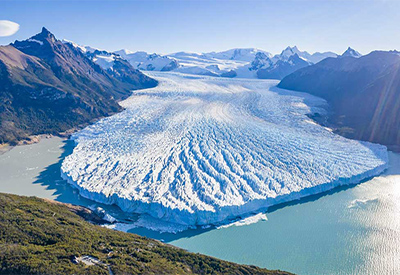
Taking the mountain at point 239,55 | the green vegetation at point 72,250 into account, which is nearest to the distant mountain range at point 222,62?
the mountain at point 239,55

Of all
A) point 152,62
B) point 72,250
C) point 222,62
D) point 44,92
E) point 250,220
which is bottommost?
point 250,220

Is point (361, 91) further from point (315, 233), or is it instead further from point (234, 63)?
point (234, 63)

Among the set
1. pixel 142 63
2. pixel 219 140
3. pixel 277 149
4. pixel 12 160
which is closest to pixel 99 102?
pixel 12 160

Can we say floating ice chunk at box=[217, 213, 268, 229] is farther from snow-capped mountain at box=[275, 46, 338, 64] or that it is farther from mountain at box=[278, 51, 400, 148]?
snow-capped mountain at box=[275, 46, 338, 64]

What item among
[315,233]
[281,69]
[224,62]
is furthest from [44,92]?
[224,62]

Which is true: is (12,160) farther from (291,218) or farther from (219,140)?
(291,218)
